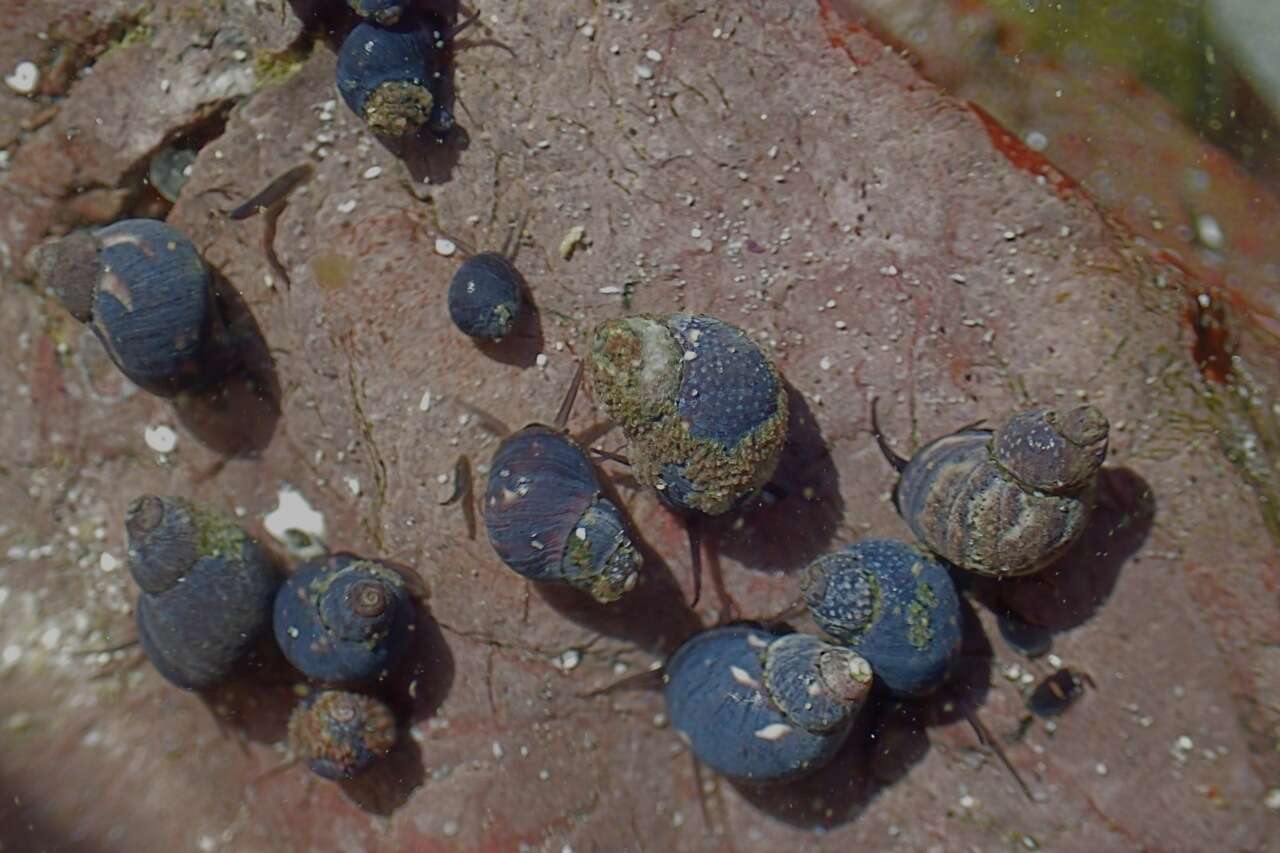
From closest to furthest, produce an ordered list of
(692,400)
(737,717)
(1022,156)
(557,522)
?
1. (692,400)
2. (557,522)
3. (737,717)
4. (1022,156)

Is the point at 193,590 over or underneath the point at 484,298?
underneath

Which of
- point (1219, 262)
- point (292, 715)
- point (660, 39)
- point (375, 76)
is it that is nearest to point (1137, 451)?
point (1219, 262)

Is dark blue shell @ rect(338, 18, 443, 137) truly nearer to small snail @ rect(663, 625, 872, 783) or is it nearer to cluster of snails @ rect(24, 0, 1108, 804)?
cluster of snails @ rect(24, 0, 1108, 804)

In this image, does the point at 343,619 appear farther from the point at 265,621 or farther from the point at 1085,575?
the point at 1085,575

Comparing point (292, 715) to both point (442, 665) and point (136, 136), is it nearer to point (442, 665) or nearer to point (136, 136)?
point (442, 665)

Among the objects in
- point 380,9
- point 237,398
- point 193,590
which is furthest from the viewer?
point 237,398

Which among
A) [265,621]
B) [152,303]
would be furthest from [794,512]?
[152,303]

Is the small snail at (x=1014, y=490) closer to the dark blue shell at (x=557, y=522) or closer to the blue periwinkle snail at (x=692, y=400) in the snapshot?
the blue periwinkle snail at (x=692, y=400)

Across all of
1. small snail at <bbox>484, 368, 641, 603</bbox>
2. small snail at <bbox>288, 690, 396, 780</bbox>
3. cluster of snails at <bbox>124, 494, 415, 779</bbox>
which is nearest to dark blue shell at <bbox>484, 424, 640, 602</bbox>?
small snail at <bbox>484, 368, 641, 603</bbox>
